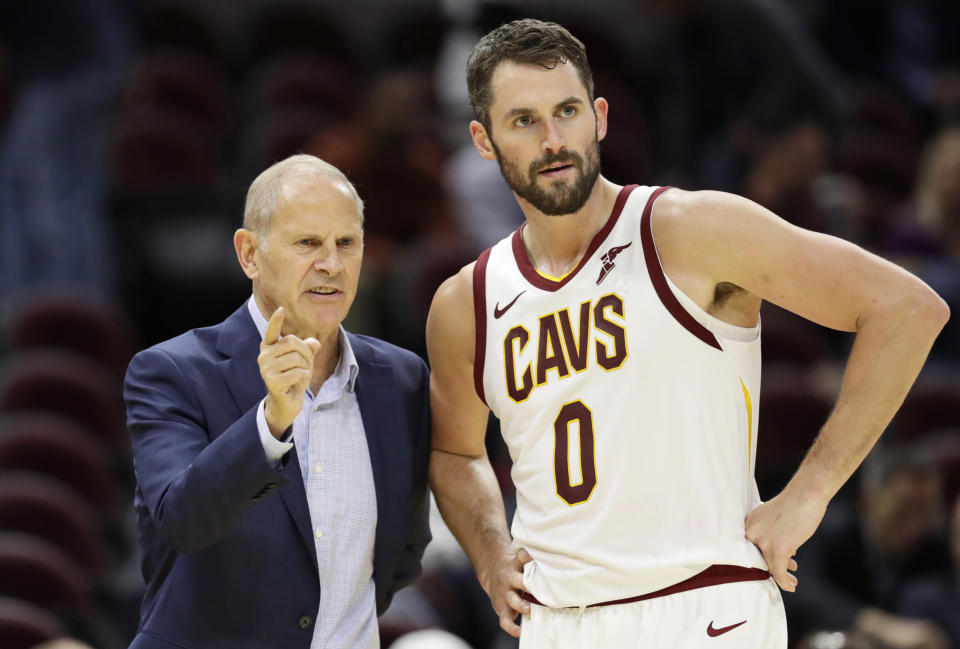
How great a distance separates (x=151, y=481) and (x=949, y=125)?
8.90m

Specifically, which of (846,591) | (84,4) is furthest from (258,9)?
(846,591)

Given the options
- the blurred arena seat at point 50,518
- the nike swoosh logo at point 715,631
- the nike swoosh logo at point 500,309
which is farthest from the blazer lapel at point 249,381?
the blurred arena seat at point 50,518

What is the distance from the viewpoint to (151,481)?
3.41 m

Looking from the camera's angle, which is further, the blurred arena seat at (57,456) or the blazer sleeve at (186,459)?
the blurred arena seat at (57,456)

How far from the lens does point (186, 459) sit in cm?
343

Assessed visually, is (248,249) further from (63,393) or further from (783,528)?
(63,393)

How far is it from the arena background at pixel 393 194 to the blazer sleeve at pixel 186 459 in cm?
211

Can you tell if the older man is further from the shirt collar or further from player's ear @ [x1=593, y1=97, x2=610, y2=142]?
player's ear @ [x1=593, y1=97, x2=610, y2=142]

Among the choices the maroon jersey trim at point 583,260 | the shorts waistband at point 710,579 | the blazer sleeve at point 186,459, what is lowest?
the shorts waistband at point 710,579

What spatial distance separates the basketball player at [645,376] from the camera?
338 cm

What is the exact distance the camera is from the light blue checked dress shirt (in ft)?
11.8

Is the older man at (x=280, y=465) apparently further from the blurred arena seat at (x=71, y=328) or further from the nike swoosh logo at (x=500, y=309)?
the blurred arena seat at (x=71, y=328)

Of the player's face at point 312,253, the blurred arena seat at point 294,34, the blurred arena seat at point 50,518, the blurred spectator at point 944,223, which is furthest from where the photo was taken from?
the blurred arena seat at point 294,34

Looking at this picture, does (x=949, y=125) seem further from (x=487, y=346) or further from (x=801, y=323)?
(x=487, y=346)
